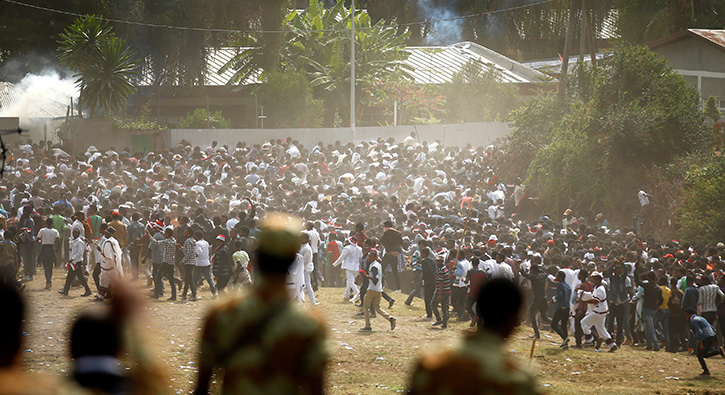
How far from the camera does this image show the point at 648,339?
1386 centimetres

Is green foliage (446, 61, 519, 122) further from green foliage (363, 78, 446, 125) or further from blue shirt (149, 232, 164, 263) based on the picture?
blue shirt (149, 232, 164, 263)

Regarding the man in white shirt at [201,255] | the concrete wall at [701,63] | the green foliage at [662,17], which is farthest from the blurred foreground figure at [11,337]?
the green foliage at [662,17]

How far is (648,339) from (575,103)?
14279mm

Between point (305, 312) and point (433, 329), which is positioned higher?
point (305, 312)

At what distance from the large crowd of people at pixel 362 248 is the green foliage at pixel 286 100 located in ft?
37.2

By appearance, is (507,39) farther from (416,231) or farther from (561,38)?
(416,231)

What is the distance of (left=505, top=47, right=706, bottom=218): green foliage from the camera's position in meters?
24.5

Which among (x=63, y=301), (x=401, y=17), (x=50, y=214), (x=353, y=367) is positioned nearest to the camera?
(x=353, y=367)

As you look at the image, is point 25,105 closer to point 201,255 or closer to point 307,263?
point 201,255

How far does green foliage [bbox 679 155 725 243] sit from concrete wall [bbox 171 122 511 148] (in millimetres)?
12747

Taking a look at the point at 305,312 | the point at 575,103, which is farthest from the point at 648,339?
the point at 575,103

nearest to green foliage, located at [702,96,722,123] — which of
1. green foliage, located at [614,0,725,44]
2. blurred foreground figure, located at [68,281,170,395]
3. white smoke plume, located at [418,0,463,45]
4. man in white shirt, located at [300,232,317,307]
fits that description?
green foliage, located at [614,0,725,44]

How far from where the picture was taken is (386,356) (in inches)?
486

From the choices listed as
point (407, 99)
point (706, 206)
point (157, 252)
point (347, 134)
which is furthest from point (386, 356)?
point (407, 99)
